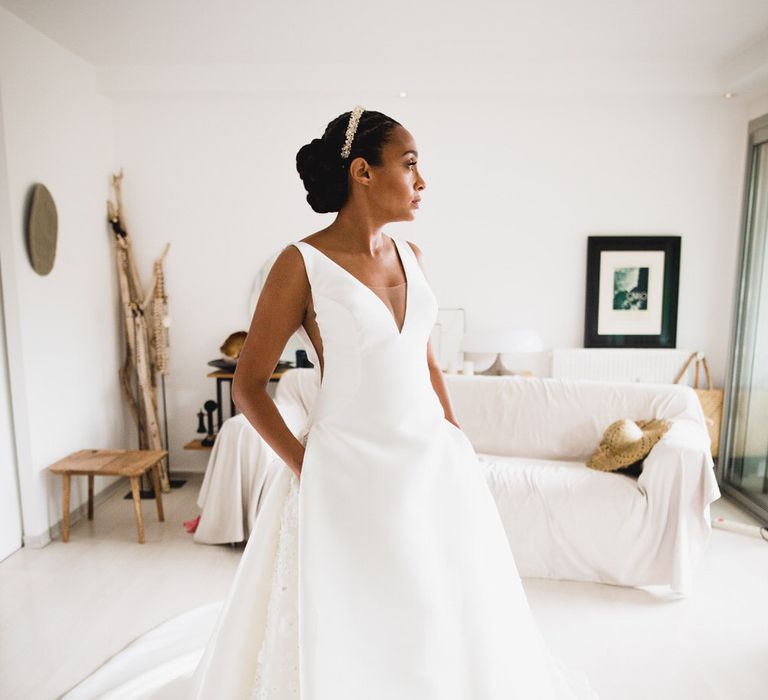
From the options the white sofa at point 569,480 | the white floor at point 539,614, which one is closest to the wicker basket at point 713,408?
the white sofa at point 569,480

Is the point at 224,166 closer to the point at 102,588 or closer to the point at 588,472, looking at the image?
the point at 102,588

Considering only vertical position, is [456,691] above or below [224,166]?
below

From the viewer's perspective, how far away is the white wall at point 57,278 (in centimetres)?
308

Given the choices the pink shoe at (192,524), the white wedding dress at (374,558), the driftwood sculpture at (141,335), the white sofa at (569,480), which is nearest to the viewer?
the white wedding dress at (374,558)

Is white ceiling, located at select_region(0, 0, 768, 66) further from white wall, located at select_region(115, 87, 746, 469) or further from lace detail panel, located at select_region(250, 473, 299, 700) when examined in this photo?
lace detail panel, located at select_region(250, 473, 299, 700)

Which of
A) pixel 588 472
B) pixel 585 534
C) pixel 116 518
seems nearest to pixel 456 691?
pixel 585 534

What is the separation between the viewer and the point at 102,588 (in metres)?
2.76

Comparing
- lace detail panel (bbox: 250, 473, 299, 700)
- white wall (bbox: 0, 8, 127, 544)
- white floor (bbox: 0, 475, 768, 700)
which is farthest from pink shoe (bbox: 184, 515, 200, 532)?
lace detail panel (bbox: 250, 473, 299, 700)

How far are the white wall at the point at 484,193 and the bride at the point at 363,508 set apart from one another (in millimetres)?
3095

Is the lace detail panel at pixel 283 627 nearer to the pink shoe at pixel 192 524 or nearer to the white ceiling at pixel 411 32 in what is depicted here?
the pink shoe at pixel 192 524

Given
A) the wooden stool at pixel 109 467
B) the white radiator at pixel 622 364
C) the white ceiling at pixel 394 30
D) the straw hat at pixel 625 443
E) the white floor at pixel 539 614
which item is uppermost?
the white ceiling at pixel 394 30

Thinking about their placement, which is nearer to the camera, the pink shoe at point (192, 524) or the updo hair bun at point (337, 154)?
the updo hair bun at point (337, 154)

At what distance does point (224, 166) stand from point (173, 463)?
2113 millimetres

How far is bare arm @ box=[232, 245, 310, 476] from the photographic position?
1172 mm
